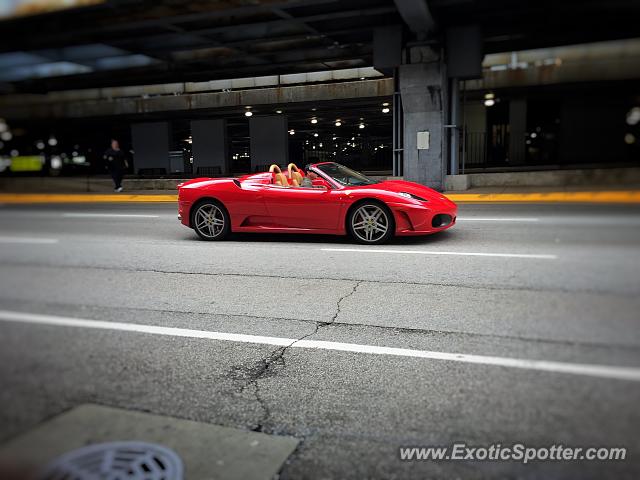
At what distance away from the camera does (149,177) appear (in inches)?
63.2

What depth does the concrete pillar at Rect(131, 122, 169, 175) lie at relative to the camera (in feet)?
5.21

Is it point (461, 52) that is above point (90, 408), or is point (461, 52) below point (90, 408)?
above

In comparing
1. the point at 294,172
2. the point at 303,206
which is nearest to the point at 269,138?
the point at 294,172

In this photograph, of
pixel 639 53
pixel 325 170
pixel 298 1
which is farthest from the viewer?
pixel 298 1

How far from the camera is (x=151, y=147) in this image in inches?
64.3

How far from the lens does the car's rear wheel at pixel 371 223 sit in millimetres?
6043

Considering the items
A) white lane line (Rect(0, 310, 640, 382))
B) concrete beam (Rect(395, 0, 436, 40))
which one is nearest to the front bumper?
white lane line (Rect(0, 310, 640, 382))

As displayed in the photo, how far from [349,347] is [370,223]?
3.29 metres

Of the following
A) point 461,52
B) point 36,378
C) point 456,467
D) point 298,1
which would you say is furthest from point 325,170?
point 461,52

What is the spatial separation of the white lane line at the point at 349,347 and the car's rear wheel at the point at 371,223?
10.4 feet

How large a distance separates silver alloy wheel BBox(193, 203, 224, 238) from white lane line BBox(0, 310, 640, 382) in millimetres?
3508

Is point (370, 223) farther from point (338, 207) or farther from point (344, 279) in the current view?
point (344, 279)

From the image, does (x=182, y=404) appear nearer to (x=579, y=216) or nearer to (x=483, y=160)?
→ (x=579, y=216)

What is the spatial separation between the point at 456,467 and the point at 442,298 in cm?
240
